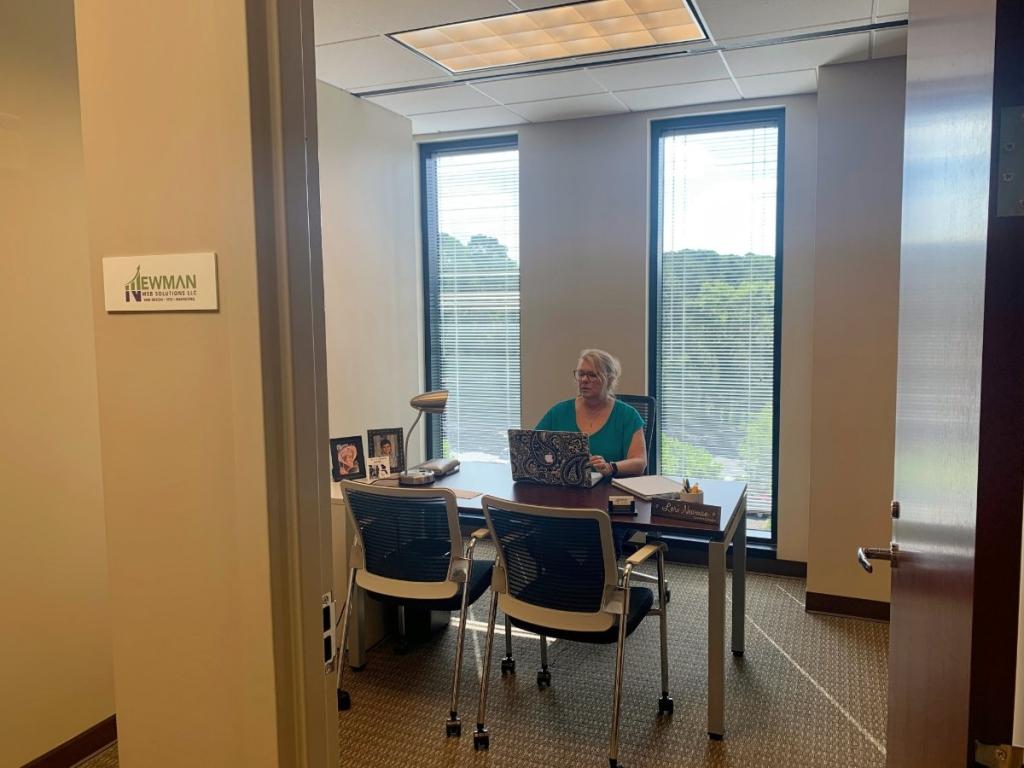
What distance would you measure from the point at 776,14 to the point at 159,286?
2.78 meters

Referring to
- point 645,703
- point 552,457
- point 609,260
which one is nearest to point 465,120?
point 609,260

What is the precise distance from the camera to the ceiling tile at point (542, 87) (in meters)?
3.79

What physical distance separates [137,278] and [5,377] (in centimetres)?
147

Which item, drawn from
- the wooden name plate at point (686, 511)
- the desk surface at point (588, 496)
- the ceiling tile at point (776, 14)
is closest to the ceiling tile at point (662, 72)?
the ceiling tile at point (776, 14)

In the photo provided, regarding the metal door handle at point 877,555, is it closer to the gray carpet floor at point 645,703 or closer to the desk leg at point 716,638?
the desk leg at point 716,638

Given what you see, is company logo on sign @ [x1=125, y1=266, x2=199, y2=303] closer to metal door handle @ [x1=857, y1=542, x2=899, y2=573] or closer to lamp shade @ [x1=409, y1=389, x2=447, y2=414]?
metal door handle @ [x1=857, y1=542, x2=899, y2=573]

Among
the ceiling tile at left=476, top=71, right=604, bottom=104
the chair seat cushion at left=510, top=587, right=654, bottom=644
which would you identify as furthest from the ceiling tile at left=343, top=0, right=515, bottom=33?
the chair seat cushion at left=510, top=587, right=654, bottom=644

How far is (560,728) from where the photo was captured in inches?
109

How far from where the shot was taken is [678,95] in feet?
13.5

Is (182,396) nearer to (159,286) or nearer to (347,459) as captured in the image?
(159,286)

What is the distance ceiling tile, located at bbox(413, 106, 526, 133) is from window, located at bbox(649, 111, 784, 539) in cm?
97

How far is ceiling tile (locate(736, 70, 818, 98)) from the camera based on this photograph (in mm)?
3771

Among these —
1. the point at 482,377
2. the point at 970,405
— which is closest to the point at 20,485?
the point at 970,405

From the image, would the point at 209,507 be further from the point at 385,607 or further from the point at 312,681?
the point at 385,607
